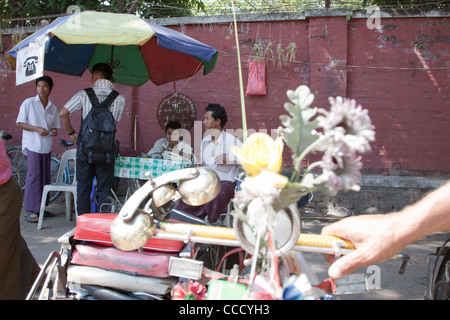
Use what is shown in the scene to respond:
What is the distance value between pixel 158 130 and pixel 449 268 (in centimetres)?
515

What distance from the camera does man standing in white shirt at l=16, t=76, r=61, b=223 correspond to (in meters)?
5.07

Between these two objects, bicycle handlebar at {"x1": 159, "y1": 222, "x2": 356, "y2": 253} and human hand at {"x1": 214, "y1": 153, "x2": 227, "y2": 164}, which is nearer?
bicycle handlebar at {"x1": 159, "y1": 222, "x2": 356, "y2": 253}

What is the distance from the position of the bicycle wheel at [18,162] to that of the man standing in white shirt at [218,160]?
4.11 meters

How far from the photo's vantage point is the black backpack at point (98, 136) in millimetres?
4023

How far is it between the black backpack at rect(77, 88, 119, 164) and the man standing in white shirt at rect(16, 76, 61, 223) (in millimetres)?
1323

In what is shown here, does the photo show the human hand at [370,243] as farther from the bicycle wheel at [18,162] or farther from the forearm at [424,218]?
the bicycle wheel at [18,162]

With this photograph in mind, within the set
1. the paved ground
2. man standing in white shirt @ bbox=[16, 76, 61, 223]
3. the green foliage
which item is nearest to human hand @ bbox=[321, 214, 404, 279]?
the paved ground

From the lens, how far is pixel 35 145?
5.09 metres

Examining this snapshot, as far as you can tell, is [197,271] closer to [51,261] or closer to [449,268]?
[51,261]

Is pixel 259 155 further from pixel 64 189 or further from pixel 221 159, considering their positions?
pixel 64 189

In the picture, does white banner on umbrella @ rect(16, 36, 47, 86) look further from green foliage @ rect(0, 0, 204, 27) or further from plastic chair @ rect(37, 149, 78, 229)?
green foliage @ rect(0, 0, 204, 27)

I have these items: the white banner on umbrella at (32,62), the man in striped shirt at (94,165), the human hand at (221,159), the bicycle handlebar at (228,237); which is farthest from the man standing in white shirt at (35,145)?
the bicycle handlebar at (228,237)

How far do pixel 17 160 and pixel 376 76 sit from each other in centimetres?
615

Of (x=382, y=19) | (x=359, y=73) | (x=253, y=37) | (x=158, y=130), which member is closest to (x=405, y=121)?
(x=359, y=73)
